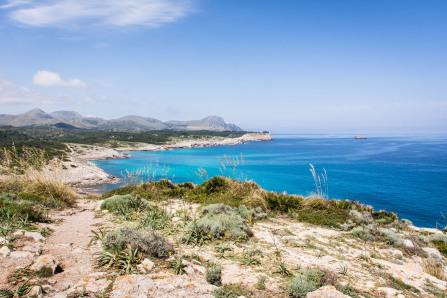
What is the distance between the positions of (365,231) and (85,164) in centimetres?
6554

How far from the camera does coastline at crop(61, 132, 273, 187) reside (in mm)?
49316

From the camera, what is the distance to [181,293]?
317 centimetres

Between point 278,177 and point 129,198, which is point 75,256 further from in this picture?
point 278,177

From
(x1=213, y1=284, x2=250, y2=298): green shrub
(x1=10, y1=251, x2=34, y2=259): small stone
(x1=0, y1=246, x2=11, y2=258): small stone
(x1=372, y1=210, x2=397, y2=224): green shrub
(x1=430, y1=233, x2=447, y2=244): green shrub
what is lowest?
(x1=430, y1=233, x2=447, y2=244): green shrub

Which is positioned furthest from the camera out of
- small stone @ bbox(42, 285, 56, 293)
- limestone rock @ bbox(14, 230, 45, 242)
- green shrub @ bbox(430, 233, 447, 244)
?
green shrub @ bbox(430, 233, 447, 244)

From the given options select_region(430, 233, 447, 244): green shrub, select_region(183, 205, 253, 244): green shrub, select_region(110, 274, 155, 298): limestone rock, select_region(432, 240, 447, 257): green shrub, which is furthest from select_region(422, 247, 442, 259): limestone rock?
select_region(110, 274, 155, 298): limestone rock

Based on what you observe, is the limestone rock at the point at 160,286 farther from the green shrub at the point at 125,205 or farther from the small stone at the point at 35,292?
the green shrub at the point at 125,205

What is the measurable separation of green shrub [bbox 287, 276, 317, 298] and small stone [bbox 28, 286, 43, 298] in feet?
10.9

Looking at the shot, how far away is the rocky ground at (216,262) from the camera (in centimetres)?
322

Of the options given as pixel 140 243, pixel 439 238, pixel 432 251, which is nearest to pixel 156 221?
pixel 140 243

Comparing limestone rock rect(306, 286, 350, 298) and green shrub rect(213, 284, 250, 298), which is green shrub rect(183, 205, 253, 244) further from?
limestone rock rect(306, 286, 350, 298)

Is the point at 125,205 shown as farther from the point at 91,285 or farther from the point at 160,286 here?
the point at 160,286

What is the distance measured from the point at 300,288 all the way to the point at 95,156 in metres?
102

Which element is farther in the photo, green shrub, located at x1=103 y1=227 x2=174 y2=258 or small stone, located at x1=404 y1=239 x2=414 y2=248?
small stone, located at x1=404 y1=239 x2=414 y2=248
